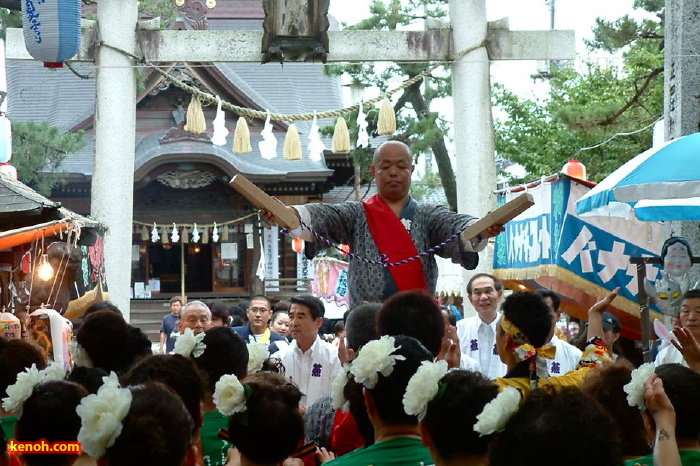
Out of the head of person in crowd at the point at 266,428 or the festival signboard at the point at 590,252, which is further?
the festival signboard at the point at 590,252

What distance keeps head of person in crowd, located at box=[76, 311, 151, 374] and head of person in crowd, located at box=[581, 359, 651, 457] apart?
87.3 inches

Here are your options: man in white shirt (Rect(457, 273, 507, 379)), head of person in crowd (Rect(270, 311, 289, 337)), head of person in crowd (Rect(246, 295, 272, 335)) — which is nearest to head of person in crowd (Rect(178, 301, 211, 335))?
man in white shirt (Rect(457, 273, 507, 379))

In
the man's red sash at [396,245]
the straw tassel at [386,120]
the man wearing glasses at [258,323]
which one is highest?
the straw tassel at [386,120]

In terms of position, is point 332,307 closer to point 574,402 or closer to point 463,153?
point 463,153

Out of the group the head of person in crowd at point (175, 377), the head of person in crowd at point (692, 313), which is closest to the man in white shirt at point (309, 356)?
the head of person in crowd at point (692, 313)

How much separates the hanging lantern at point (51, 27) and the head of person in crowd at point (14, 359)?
607 cm

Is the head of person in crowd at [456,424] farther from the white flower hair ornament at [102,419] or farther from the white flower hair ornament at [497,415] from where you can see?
the white flower hair ornament at [102,419]

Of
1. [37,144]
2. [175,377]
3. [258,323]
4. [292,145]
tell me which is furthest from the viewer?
[37,144]

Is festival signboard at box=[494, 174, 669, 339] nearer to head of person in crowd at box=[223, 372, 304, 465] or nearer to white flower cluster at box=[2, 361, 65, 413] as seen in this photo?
head of person in crowd at box=[223, 372, 304, 465]

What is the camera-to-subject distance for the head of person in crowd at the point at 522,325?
4.66 m

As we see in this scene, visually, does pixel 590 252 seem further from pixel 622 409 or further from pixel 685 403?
pixel 685 403

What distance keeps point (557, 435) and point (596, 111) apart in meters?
9.55

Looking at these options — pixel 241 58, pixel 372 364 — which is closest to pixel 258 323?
pixel 241 58

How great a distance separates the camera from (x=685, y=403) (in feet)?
10.9
